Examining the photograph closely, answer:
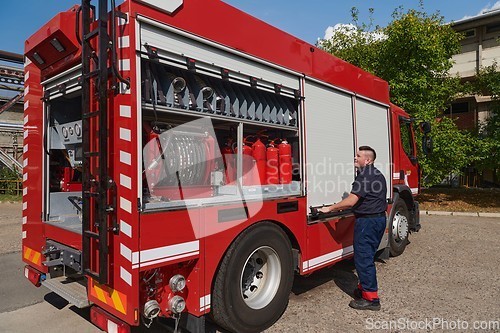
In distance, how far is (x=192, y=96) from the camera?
3.04 m

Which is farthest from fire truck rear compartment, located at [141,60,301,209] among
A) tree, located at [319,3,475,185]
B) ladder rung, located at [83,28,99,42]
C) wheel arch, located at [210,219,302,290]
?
tree, located at [319,3,475,185]

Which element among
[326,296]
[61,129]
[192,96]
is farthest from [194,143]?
[326,296]

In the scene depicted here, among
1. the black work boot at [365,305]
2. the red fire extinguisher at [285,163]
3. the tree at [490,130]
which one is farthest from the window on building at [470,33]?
the black work boot at [365,305]

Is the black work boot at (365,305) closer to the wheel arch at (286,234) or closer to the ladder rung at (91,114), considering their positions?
the wheel arch at (286,234)

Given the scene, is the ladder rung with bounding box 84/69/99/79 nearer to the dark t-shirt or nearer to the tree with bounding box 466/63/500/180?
the dark t-shirt

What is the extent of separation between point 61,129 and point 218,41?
1992mm

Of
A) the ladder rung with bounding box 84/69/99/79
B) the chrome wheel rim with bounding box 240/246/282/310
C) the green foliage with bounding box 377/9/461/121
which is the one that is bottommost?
the chrome wheel rim with bounding box 240/246/282/310

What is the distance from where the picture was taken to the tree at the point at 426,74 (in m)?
11.5

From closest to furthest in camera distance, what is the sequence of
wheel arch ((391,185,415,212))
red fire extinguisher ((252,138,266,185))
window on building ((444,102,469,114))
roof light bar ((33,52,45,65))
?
1. roof light bar ((33,52,45,65))
2. red fire extinguisher ((252,138,266,185))
3. wheel arch ((391,185,415,212))
4. window on building ((444,102,469,114))

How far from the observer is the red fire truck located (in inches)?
100

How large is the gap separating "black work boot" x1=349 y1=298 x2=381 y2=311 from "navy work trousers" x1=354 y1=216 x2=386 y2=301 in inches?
1.7

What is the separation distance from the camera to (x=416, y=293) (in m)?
4.54

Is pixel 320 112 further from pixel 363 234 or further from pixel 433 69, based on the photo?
pixel 433 69

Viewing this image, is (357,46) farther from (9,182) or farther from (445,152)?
(9,182)
